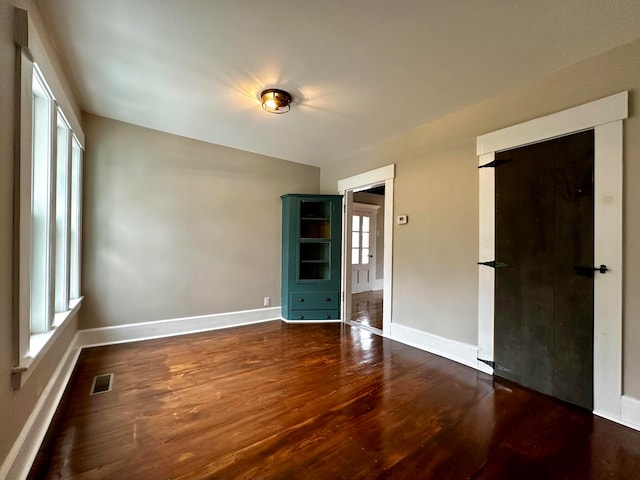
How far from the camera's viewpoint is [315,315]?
400 centimetres

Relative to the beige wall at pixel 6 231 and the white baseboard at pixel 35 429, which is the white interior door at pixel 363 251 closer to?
the white baseboard at pixel 35 429

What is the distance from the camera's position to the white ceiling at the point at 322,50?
154 centimetres

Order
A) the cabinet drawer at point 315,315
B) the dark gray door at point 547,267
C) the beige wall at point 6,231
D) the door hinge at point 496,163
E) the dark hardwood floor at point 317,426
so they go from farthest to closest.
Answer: the cabinet drawer at point 315,315 → the door hinge at point 496,163 → the dark gray door at point 547,267 → the dark hardwood floor at point 317,426 → the beige wall at point 6,231

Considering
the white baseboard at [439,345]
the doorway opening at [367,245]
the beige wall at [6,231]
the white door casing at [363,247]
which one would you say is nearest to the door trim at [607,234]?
the white baseboard at [439,345]

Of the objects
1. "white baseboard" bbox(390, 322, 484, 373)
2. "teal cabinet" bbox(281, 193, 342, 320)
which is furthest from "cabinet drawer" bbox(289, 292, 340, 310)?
"white baseboard" bbox(390, 322, 484, 373)

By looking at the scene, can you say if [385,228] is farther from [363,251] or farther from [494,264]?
[363,251]

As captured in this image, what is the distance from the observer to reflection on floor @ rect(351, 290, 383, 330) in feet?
13.2

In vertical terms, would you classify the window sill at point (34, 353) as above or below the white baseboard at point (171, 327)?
above

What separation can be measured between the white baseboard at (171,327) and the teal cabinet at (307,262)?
16.4 inches

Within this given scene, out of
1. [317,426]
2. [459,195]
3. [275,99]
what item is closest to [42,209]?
[275,99]

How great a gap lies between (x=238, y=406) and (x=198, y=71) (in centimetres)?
248

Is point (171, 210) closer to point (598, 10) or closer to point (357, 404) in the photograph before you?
point (357, 404)

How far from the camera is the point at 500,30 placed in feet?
5.42

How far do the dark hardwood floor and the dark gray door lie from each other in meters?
0.22
